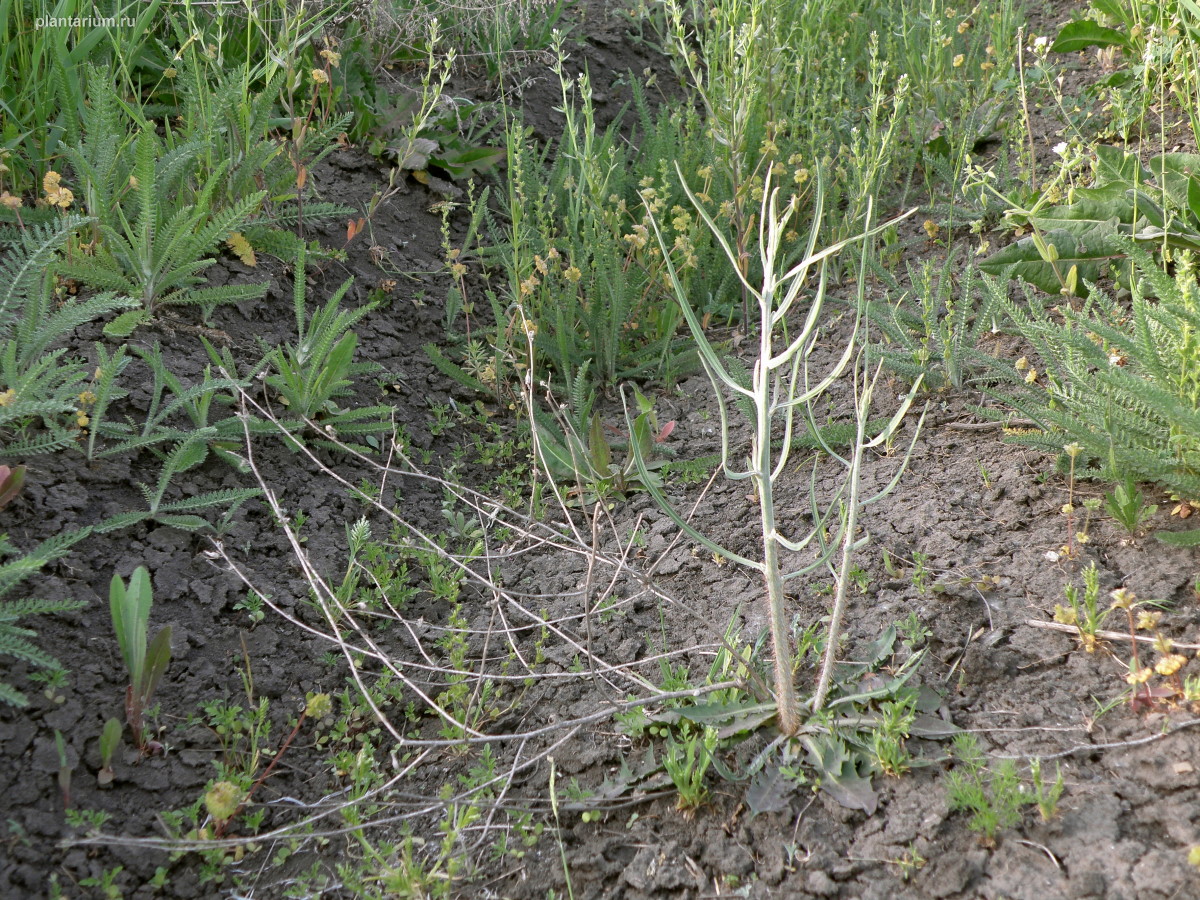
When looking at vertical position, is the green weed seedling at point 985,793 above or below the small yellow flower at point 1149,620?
below

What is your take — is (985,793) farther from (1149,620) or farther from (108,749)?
(108,749)

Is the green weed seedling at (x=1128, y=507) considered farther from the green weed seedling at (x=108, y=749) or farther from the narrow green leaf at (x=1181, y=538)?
the green weed seedling at (x=108, y=749)

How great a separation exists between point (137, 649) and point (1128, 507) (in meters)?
1.77

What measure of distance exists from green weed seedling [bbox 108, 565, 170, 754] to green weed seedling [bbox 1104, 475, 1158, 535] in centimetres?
170

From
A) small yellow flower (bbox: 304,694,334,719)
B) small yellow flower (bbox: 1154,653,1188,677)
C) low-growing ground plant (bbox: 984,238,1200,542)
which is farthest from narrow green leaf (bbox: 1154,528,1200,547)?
small yellow flower (bbox: 304,694,334,719)

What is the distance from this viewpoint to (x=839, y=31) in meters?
3.59

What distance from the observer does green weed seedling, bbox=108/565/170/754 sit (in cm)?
153

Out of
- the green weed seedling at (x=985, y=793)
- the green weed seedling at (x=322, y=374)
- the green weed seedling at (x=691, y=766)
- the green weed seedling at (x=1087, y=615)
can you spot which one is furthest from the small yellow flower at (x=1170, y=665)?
the green weed seedling at (x=322, y=374)

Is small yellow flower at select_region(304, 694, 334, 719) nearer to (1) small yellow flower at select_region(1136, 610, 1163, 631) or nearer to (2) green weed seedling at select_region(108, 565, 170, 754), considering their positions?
(2) green weed seedling at select_region(108, 565, 170, 754)

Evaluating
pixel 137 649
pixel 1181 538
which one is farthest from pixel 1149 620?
pixel 137 649

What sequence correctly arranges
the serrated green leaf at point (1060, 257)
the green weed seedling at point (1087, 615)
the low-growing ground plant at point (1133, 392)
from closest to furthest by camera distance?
the green weed seedling at point (1087, 615) → the low-growing ground plant at point (1133, 392) → the serrated green leaf at point (1060, 257)

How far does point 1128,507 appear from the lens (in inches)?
66.5

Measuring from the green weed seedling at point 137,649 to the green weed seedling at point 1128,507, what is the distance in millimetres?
1701

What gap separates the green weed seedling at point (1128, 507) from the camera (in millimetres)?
1686
